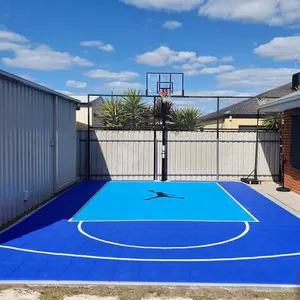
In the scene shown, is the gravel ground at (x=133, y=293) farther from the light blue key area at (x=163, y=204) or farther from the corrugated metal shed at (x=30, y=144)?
the light blue key area at (x=163, y=204)

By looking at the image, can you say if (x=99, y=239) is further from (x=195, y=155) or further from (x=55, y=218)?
(x=195, y=155)

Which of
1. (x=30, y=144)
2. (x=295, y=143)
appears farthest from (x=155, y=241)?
(x=295, y=143)

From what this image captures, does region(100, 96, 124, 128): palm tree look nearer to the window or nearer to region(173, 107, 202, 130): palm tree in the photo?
region(173, 107, 202, 130): palm tree

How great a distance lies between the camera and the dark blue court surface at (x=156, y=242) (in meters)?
5.12

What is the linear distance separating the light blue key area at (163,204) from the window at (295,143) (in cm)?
245

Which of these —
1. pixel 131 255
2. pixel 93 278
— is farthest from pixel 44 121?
pixel 93 278

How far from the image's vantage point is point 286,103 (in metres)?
12.1

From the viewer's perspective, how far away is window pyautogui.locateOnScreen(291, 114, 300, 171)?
12.3 m

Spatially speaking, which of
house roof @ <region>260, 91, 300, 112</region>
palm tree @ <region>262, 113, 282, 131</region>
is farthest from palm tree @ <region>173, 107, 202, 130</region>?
house roof @ <region>260, 91, 300, 112</region>

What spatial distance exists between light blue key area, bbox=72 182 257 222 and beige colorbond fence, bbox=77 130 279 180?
5.05 ft

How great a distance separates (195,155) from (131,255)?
10230 millimetres

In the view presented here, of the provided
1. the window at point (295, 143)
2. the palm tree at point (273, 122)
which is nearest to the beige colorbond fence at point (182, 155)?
the palm tree at point (273, 122)

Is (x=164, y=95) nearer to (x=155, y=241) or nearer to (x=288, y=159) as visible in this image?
(x=288, y=159)

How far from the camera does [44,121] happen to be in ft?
35.1
